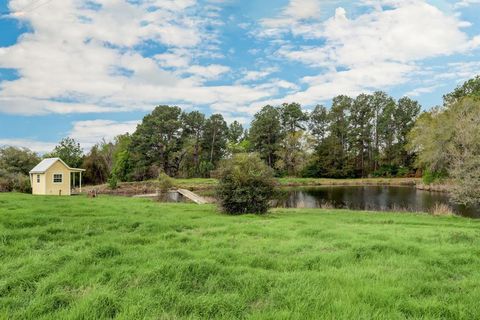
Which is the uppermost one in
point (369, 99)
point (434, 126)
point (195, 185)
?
point (369, 99)

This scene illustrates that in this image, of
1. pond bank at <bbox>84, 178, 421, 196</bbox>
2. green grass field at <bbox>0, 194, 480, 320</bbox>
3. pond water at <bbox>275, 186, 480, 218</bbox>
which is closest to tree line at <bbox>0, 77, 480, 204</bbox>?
pond bank at <bbox>84, 178, 421, 196</bbox>

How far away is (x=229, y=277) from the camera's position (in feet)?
14.7

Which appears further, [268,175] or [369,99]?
[369,99]

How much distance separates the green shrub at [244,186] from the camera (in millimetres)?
14633

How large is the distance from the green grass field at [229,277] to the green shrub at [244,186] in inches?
277

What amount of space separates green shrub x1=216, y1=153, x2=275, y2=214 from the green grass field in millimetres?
7047

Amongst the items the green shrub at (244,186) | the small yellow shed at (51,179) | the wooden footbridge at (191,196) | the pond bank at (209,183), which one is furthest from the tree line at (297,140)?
the green shrub at (244,186)

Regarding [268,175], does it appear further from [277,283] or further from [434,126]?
[434,126]

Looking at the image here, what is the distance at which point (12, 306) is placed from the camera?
3.56m

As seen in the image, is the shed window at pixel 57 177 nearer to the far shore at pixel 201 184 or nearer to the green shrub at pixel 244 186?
the far shore at pixel 201 184

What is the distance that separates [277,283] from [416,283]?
6.22 ft

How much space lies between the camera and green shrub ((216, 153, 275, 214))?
14.6 meters

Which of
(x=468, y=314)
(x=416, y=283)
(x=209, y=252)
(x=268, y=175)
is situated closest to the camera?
(x=468, y=314)

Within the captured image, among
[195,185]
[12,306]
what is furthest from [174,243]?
[195,185]
